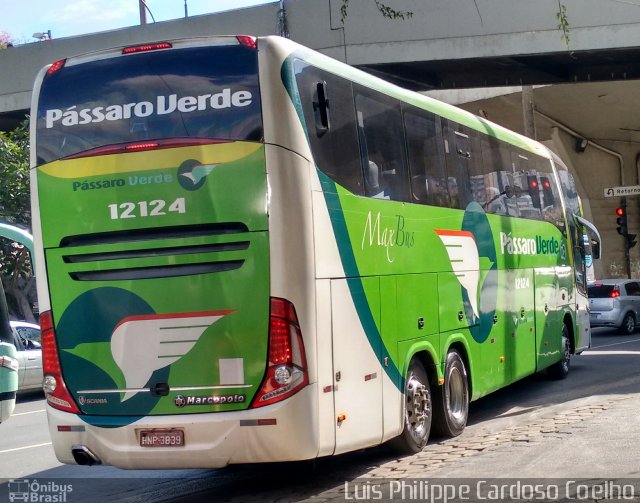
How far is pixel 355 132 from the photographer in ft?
28.2

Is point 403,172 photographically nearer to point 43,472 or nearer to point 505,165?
point 505,165

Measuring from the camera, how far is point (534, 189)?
1435cm

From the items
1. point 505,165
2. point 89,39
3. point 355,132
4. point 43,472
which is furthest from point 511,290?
point 89,39

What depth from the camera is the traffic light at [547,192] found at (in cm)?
1491

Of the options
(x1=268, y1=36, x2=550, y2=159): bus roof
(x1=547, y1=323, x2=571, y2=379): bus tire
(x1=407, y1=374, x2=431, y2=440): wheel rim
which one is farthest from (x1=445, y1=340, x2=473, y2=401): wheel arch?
(x1=547, y1=323, x2=571, y2=379): bus tire

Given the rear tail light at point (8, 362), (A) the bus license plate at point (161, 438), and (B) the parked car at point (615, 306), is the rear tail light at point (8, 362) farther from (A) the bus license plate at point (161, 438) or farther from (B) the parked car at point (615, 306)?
(B) the parked car at point (615, 306)

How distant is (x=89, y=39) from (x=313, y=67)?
19.1 meters

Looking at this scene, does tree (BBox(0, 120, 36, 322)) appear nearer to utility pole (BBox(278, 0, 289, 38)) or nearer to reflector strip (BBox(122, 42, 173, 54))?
utility pole (BBox(278, 0, 289, 38))

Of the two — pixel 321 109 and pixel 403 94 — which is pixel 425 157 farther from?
pixel 321 109

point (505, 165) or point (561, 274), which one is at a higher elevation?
point (505, 165)

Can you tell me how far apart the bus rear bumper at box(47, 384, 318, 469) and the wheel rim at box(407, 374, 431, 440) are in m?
2.23

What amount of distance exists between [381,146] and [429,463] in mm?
3143

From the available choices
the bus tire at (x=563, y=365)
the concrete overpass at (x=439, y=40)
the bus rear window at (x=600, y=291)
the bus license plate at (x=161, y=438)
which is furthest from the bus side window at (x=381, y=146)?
the bus rear window at (x=600, y=291)

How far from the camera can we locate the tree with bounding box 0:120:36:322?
963 inches
